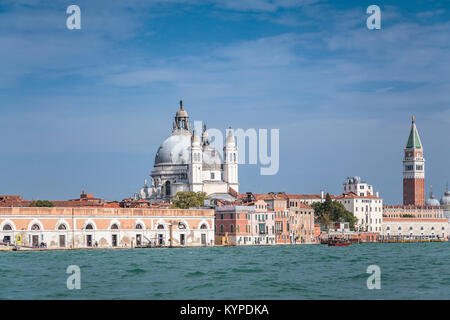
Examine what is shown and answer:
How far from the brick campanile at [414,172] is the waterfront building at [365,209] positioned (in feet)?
121

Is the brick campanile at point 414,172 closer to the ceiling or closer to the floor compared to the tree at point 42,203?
closer to the ceiling

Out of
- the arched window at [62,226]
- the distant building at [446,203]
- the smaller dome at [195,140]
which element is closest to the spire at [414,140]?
the distant building at [446,203]

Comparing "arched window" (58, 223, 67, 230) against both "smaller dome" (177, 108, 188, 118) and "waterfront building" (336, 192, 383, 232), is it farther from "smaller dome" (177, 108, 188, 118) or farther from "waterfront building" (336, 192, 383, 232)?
"waterfront building" (336, 192, 383, 232)

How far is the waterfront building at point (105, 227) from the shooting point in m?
69.2

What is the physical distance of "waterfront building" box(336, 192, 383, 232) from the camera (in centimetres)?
12169

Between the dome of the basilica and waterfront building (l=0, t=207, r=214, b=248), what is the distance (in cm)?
2888

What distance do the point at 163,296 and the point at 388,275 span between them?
11.3m

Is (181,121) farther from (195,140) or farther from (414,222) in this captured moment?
(414,222)

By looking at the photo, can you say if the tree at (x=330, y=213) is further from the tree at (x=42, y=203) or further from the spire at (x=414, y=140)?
the spire at (x=414, y=140)

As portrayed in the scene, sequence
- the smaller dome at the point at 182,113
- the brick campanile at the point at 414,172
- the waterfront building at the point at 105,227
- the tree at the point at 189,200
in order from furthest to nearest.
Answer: the brick campanile at the point at 414,172, the smaller dome at the point at 182,113, the tree at the point at 189,200, the waterfront building at the point at 105,227

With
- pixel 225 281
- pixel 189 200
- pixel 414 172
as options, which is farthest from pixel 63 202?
pixel 414 172

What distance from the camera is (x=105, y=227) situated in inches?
2931
